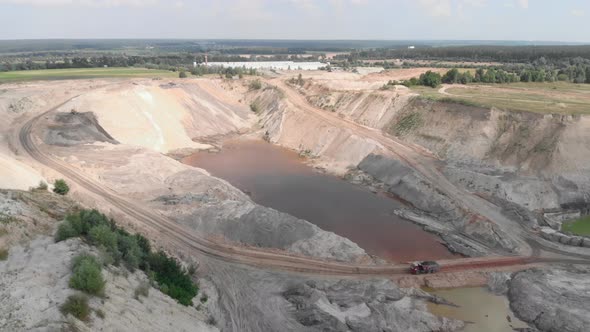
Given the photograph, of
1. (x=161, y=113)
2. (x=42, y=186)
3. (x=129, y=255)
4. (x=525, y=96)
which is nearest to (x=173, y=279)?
(x=129, y=255)

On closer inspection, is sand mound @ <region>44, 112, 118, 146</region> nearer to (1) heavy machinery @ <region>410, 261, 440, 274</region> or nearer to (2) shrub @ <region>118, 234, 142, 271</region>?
(2) shrub @ <region>118, 234, 142, 271</region>

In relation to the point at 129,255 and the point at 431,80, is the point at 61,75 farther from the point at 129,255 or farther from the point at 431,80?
the point at 129,255

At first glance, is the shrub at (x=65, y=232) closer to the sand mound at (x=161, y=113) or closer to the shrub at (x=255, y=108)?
the sand mound at (x=161, y=113)

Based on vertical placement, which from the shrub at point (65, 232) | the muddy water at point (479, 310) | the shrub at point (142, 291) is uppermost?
the shrub at point (65, 232)

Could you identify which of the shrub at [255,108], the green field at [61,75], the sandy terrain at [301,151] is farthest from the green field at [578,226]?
the green field at [61,75]

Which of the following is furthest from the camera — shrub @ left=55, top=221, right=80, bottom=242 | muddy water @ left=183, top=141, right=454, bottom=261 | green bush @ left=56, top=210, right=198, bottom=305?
muddy water @ left=183, top=141, right=454, bottom=261

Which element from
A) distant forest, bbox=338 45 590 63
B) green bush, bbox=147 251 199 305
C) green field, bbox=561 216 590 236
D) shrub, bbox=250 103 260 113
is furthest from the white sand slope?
distant forest, bbox=338 45 590 63

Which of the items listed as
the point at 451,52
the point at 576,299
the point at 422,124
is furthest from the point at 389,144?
the point at 451,52
